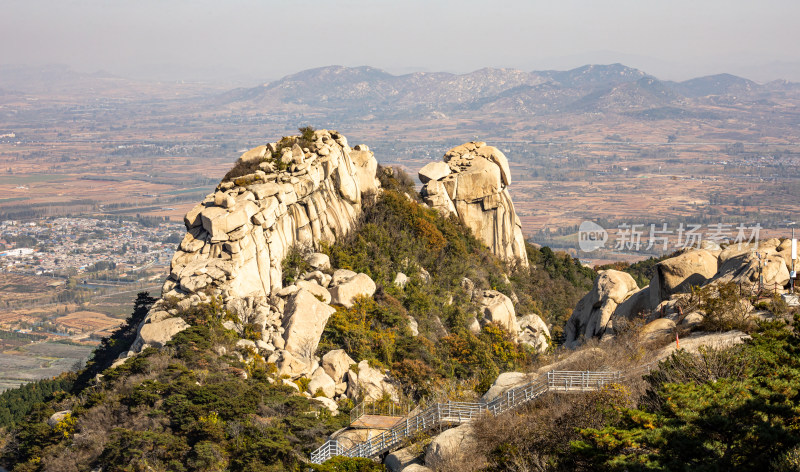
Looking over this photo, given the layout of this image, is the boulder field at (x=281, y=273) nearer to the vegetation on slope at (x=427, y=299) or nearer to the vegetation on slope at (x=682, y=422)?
the vegetation on slope at (x=427, y=299)

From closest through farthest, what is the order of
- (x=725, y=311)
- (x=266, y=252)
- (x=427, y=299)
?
(x=725, y=311) < (x=266, y=252) < (x=427, y=299)

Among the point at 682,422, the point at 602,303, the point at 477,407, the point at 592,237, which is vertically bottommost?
the point at 592,237

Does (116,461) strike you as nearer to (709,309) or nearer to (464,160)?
(709,309)

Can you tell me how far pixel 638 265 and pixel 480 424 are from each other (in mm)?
50978

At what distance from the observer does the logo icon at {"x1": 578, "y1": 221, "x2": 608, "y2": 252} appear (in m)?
136

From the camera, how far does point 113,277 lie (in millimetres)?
128750

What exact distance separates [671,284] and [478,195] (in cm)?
2381

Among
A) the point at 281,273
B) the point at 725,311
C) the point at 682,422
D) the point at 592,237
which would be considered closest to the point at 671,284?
the point at 725,311

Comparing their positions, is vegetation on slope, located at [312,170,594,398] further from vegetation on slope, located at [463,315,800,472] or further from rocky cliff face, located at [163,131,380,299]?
vegetation on slope, located at [463,315,800,472]

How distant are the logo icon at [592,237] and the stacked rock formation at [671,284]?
98.0 metres

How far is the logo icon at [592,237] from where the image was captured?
136062mm

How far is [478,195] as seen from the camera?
2153 inches

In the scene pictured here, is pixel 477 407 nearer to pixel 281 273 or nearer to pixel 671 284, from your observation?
pixel 671 284

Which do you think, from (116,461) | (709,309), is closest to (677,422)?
(709,309)
